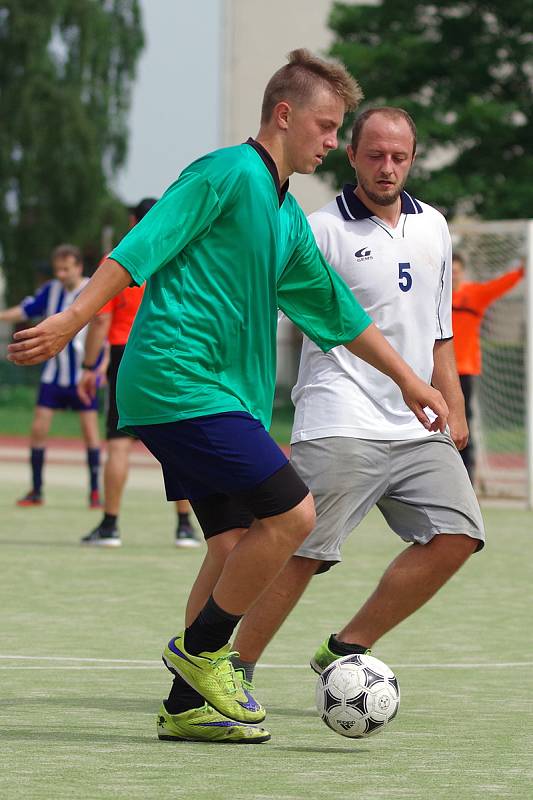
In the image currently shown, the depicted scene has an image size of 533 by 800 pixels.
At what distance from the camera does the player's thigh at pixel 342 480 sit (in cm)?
594

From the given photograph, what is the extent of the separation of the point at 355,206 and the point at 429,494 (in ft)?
3.52

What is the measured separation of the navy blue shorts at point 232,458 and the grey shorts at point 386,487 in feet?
2.32

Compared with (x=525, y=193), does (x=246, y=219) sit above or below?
above

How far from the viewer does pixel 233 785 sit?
467 cm

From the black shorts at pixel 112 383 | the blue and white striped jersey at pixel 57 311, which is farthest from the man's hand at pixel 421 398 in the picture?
the blue and white striped jersey at pixel 57 311

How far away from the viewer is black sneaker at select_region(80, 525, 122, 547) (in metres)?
11.9

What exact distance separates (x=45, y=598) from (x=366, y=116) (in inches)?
156

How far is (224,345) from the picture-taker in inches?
204

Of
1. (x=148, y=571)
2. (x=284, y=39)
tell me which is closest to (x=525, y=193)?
(x=284, y=39)

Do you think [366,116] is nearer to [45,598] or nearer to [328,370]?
[328,370]

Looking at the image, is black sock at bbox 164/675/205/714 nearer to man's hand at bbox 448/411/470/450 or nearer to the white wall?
man's hand at bbox 448/411/470/450

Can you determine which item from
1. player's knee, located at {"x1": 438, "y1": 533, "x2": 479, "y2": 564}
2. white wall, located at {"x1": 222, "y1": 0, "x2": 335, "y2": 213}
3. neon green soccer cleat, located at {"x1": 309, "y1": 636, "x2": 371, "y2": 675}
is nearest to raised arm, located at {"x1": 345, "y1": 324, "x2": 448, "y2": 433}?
player's knee, located at {"x1": 438, "y1": 533, "x2": 479, "y2": 564}

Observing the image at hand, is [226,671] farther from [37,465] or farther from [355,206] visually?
[37,465]

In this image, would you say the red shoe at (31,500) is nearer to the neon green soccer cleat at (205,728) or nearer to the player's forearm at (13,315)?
the player's forearm at (13,315)
